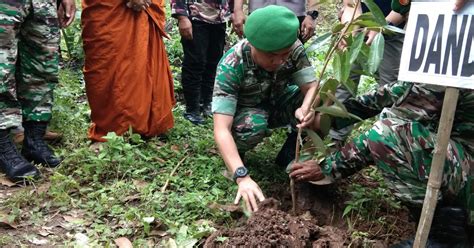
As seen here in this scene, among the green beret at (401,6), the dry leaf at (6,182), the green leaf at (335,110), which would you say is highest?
the green beret at (401,6)

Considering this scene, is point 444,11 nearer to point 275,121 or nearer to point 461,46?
point 461,46

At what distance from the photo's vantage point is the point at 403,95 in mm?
2109

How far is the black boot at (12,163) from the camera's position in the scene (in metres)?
2.52

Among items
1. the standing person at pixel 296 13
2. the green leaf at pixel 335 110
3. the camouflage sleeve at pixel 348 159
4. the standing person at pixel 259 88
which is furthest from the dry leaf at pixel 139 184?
the standing person at pixel 296 13

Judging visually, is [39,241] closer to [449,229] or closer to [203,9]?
[449,229]

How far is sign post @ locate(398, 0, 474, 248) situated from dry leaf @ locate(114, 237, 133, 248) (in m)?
1.08

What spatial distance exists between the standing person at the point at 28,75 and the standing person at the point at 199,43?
774mm

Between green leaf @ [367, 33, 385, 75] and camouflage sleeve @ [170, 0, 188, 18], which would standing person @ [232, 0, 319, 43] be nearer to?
camouflage sleeve @ [170, 0, 188, 18]

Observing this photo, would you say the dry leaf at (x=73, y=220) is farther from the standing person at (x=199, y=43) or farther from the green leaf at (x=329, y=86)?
the standing person at (x=199, y=43)

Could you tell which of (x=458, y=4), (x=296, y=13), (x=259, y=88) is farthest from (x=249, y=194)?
(x=296, y=13)

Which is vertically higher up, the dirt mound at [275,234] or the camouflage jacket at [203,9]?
the camouflage jacket at [203,9]

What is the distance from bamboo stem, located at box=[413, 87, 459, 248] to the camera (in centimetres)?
151

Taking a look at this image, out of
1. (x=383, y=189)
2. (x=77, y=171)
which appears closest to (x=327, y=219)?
(x=383, y=189)

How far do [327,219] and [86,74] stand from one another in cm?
167
